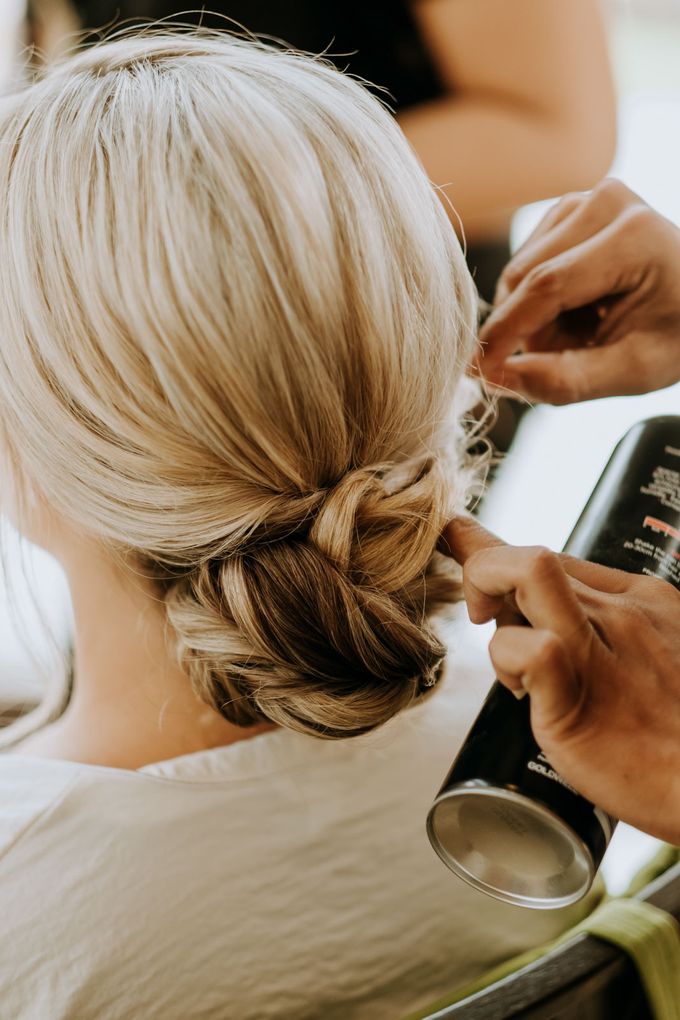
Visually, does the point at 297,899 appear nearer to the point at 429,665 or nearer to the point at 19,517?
the point at 429,665

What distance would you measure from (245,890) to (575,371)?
595 millimetres

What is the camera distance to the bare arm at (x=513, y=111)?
1.21 meters

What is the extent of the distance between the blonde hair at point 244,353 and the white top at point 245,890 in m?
0.10

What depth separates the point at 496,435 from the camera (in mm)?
1263


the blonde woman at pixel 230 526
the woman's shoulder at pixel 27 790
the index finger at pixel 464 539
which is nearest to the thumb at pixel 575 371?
the blonde woman at pixel 230 526

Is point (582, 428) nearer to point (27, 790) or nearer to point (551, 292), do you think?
point (551, 292)

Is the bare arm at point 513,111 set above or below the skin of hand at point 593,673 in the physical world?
above

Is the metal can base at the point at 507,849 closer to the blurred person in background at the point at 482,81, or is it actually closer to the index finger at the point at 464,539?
the index finger at the point at 464,539

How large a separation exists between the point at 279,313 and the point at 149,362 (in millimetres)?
90

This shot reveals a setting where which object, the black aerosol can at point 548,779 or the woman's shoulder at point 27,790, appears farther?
the woman's shoulder at point 27,790

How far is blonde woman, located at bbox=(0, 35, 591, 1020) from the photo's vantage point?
546 millimetres

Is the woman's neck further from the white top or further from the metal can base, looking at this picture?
the metal can base

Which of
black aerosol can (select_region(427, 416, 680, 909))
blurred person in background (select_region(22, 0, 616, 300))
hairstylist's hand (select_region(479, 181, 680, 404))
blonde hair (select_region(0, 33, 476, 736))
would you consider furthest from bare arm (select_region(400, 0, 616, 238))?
black aerosol can (select_region(427, 416, 680, 909))

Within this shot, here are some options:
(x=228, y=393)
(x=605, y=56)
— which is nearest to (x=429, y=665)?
(x=228, y=393)
